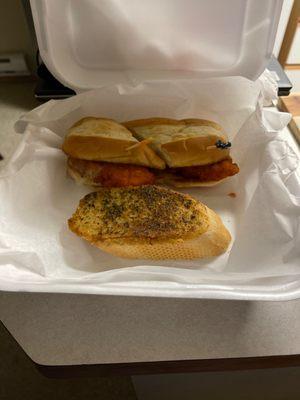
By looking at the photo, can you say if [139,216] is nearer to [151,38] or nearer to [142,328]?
[142,328]

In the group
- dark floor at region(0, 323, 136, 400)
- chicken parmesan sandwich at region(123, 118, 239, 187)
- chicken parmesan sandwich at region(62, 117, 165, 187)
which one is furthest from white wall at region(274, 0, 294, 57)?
dark floor at region(0, 323, 136, 400)

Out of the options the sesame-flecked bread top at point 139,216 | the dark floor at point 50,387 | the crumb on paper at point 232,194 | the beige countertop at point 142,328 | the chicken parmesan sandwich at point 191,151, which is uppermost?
the chicken parmesan sandwich at point 191,151

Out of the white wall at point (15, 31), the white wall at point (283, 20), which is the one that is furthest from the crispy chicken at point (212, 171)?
the white wall at point (283, 20)

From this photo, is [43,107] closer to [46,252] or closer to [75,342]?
[46,252]

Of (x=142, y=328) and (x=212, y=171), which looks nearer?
(x=142, y=328)

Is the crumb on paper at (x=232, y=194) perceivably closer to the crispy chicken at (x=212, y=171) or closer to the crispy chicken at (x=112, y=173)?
the crispy chicken at (x=212, y=171)

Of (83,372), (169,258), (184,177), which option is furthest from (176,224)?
(83,372)

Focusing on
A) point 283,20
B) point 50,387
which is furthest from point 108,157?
point 283,20
